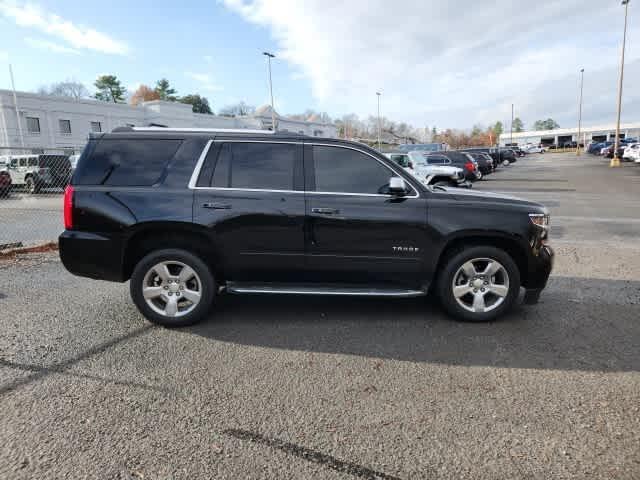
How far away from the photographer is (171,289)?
4.58m

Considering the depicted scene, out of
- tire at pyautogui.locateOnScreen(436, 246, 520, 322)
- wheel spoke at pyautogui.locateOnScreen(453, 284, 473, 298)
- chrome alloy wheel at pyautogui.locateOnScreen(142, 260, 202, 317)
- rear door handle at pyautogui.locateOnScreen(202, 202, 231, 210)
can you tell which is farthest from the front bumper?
chrome alloy wheel at pyautogui.locateOnScreen(142, 260, 202, 317)

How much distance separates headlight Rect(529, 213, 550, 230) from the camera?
460 cm

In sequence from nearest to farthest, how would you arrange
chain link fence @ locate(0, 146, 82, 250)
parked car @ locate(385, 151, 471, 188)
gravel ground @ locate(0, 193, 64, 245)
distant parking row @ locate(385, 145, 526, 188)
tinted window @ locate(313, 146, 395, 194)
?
tinted window @ locate(313, 146, 395, 194), gravel ground @ locate(0, 193, 64, 245), chain link fence @ locate(0, 146, 82, 250), parked car @ locate(385, 151, 471, 188), distant parking row @ locate(385, 145, 526, 188)

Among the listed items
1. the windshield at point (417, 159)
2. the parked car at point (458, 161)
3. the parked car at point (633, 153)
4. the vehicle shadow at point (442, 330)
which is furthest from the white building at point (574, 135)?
the vehicle shadow at point (442, 330)

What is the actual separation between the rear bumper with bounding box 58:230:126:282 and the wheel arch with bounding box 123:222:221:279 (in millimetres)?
96

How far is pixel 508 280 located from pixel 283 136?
276 cm

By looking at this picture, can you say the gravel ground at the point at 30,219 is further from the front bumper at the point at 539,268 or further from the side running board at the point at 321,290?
the front bumper at the point at 539,268

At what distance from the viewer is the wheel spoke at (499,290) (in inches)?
181

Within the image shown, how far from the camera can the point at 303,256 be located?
14.9 ft

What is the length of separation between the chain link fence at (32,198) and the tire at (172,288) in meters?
3.76

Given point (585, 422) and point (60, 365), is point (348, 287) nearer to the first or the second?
point (585, 422)

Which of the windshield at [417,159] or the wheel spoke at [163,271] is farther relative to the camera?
the windshield at [417,159]

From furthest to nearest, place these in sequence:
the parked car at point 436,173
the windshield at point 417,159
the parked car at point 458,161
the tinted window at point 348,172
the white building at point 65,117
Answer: the white building at point 65,117 → the parked car at point 458,161 → the windshield at point 417,159 → the parked car at point 436,173 → the tinted window at point 348,172

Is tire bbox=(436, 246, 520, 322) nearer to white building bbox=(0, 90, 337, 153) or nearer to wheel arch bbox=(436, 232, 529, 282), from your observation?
wheel arch bbox=(436, 232, 529, 282)
